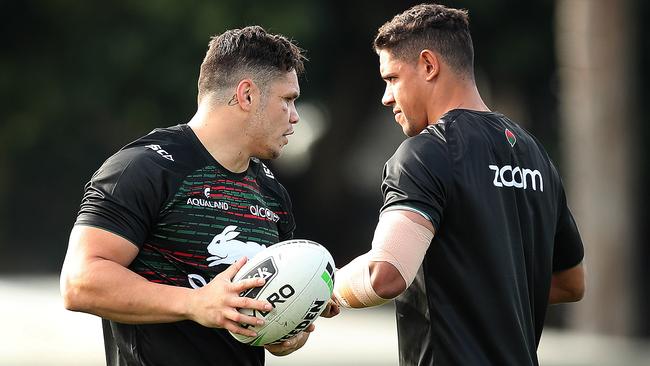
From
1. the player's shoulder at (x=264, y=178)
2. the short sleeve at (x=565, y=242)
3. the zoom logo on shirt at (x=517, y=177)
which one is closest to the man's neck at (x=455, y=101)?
the zoom logo on shirt at (x=517, y=177)

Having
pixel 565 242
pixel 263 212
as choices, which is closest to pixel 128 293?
pixel 263 212

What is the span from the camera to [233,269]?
481 cm

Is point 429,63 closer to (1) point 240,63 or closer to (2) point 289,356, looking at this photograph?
(1) point 240,63

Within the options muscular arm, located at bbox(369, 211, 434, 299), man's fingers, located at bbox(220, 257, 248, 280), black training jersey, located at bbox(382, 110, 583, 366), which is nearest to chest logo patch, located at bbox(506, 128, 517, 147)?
black training jersey, located at bbox(382, 110, 583, 366)

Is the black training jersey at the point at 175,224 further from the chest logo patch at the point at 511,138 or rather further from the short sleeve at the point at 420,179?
the chest logo patch at the point at 511,138

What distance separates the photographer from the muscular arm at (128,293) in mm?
4672

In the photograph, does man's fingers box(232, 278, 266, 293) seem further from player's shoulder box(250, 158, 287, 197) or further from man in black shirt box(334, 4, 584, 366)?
player's shoulder box(250, 158, 287, 197)

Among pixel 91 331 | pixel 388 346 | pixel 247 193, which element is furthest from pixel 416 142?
pixel 91 331

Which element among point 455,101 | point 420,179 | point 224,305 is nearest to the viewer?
point 224,305

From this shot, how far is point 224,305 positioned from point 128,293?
0.41 m

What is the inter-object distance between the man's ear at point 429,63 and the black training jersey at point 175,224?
101cm

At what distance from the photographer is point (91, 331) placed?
1200cm

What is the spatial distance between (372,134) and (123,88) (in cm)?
852

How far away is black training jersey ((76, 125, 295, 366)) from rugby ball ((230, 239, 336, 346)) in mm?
302
